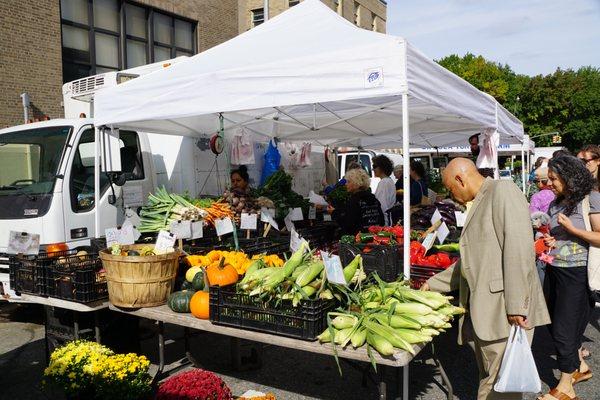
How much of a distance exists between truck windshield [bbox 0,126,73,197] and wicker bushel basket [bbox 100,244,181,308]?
2.41 m

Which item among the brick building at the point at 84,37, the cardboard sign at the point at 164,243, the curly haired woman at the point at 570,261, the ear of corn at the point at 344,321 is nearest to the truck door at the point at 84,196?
the cardboard sign at the point at 164,243

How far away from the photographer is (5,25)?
11328mm

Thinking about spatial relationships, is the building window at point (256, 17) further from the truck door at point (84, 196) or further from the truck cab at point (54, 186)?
the truck door at point (84, 196)

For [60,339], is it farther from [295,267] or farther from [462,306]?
[462,306]

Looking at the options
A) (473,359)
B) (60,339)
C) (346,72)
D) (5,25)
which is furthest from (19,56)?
(473,359)

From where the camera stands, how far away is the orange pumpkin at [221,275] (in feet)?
11.6

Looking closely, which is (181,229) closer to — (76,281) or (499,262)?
(76,281)

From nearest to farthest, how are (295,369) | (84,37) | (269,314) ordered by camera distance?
(269,314) < (295,369) < (84,37)

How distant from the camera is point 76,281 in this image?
3881mm

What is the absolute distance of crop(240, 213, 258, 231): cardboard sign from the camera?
5562 mm

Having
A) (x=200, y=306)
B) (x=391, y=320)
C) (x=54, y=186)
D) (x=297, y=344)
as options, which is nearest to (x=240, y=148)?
(x=54, y=186)

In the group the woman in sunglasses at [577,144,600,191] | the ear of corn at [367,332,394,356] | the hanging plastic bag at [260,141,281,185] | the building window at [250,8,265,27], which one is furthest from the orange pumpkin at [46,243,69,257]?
the building window at [250,8,265,27]

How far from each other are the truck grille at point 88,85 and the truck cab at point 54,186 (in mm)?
1162

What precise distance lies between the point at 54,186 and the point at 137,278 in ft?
8.39
